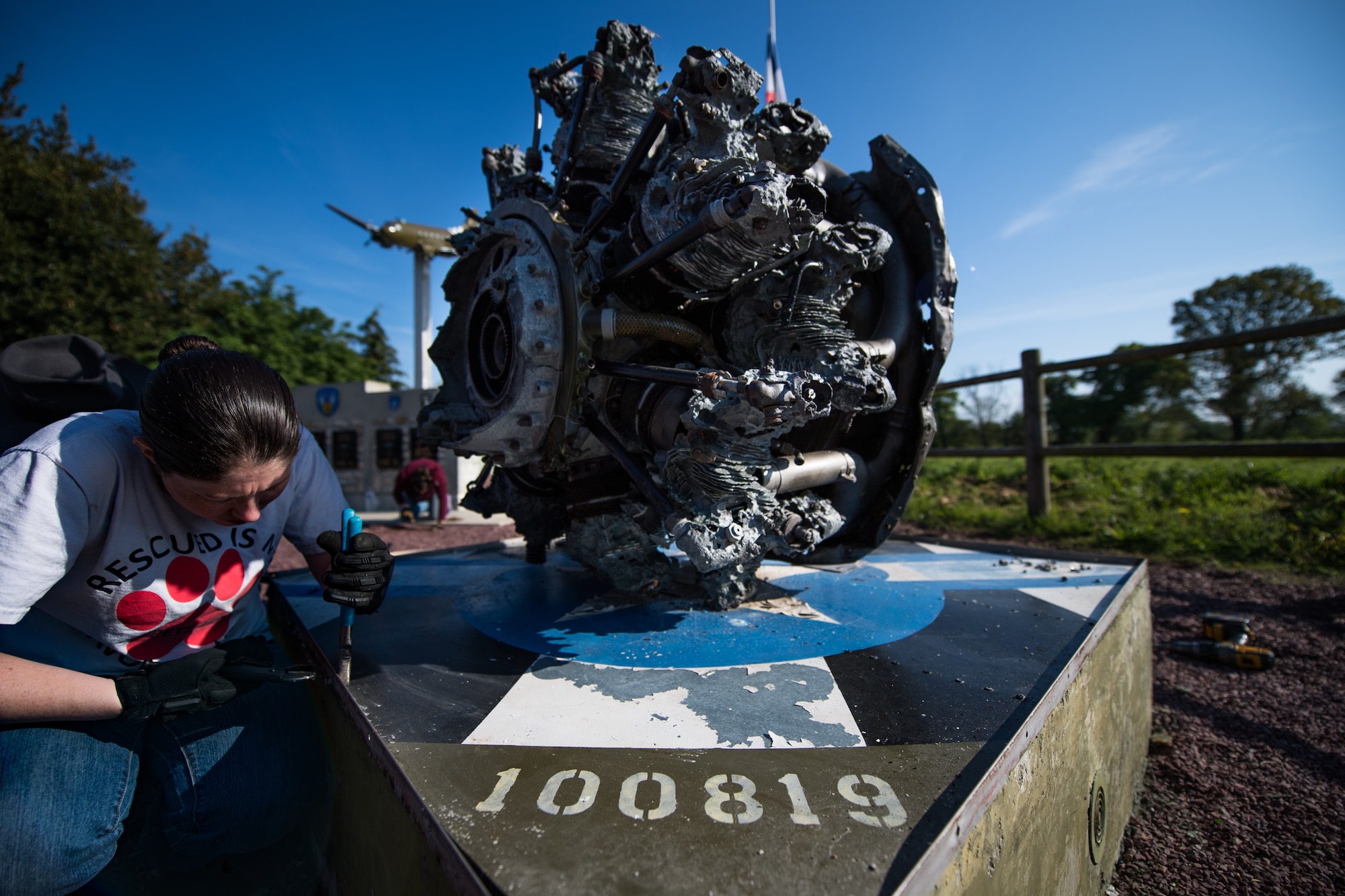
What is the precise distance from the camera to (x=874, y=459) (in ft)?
10.0

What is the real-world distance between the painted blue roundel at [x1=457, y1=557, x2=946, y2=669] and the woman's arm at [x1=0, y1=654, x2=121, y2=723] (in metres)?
1.23

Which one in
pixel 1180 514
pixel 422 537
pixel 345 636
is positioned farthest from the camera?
pixel 422 537

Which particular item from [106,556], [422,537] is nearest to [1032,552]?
[106,556]

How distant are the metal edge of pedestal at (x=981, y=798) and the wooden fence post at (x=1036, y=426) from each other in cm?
472

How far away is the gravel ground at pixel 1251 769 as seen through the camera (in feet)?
6.88

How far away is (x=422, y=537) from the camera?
29.2 ft

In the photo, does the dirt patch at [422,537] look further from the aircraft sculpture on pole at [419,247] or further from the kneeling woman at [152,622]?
the aircraft sculpture on pole at [419,247]

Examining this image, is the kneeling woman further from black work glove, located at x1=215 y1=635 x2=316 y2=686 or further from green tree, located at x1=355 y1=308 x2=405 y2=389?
green tree, located at x1=355 y1=308 x2=405 y2=389

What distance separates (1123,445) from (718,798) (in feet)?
17.1

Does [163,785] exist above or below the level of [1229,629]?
above

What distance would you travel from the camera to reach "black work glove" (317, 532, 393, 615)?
179cm

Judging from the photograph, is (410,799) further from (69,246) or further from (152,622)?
(69,246)

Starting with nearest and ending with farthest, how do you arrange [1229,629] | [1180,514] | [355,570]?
[355,570]
[1229,629]
[1180,514]

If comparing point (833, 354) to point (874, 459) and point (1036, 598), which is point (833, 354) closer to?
point (874, 459)
